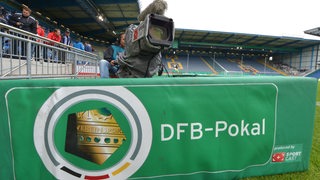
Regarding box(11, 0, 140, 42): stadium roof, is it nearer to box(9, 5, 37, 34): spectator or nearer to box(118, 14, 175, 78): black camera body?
box(9, 5, 37, 34): spectator

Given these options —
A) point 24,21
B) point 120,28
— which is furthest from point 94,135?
point 120,28

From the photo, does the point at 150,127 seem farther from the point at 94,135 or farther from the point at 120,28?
the point at 120,28

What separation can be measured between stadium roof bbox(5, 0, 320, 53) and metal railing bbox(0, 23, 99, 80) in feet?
26.7

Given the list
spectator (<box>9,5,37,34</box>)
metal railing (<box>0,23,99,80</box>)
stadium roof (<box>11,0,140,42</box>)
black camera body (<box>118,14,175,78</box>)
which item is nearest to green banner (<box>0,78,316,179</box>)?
black camera body (<box>118,14,175,78</box>)

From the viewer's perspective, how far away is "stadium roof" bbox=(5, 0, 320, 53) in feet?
43.2

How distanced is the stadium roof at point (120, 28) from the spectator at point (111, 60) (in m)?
10.6

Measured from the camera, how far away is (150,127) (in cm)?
125

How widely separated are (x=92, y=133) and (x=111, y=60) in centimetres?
157

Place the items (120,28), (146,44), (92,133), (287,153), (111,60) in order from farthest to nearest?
(120,28) < (111,60) < (287,153) < (146,44) < (92,133)

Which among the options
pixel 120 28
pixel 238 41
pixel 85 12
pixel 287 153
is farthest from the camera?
pixel 238 41

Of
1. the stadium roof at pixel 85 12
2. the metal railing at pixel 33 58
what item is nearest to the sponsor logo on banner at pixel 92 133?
Answer: the metal railing at pixel 33 58

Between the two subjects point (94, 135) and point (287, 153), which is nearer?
point (94, 135)

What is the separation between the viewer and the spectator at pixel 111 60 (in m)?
2.44

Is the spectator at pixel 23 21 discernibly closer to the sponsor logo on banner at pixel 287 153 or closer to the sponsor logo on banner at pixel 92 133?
the sponsor logo on banner at pixel 92 133
